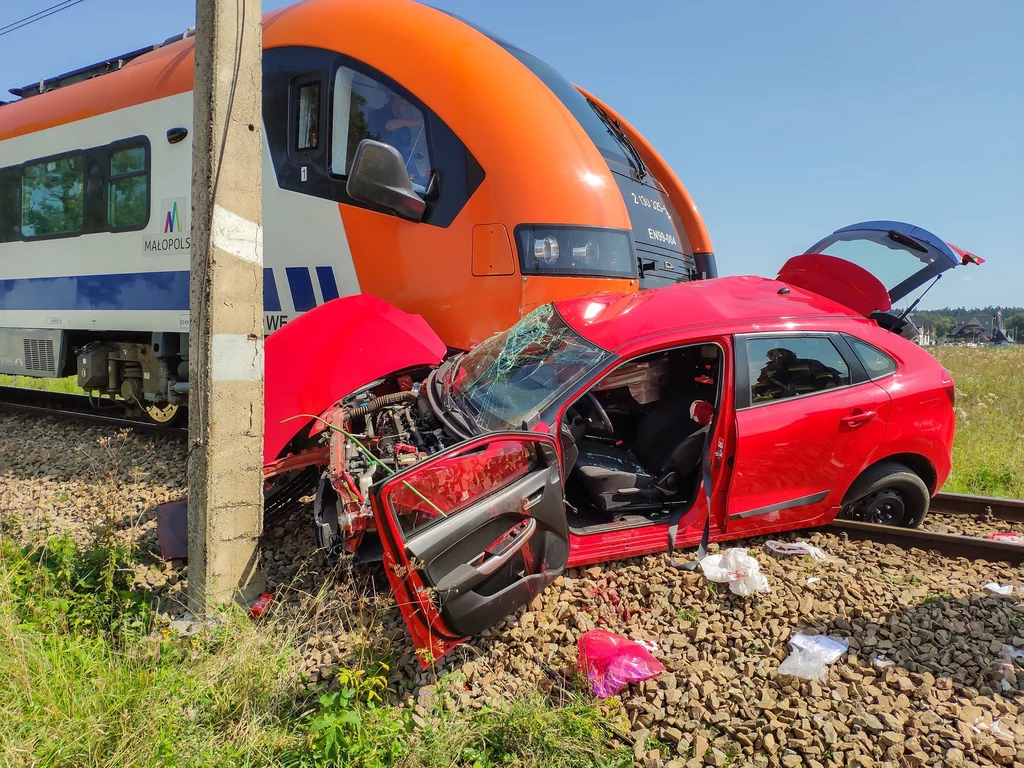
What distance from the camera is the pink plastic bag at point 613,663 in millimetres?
2830

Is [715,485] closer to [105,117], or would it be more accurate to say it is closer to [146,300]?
[146,300]

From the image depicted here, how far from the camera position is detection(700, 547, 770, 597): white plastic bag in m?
3.44

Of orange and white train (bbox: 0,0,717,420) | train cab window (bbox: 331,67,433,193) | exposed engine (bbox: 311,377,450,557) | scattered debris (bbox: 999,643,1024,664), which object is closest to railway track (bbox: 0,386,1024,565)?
orange and white train (bbox: 0,0,717,420)

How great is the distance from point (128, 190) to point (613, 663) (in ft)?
21.9

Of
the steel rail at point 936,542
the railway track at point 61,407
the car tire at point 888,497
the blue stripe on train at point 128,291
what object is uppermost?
the blue stripe on train at point 128,291

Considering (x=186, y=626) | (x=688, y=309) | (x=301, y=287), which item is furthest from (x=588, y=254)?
(x=186, y=626)


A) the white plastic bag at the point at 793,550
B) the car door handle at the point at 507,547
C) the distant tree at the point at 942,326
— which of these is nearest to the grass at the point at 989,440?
the white plastic bag at the point at 793,550

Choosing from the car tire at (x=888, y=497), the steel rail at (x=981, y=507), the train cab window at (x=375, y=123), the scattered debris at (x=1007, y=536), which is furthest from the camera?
the train cab window at (x=375, y=123)

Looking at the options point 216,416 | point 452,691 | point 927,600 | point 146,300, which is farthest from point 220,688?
point 146,300

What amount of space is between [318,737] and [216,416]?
164cm

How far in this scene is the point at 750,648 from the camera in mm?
3078

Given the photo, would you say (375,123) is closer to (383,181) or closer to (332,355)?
(383,181)

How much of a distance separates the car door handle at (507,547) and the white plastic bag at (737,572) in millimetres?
1174

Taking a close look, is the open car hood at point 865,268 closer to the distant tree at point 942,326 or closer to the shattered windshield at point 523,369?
the shattered windshield at point 523,369
